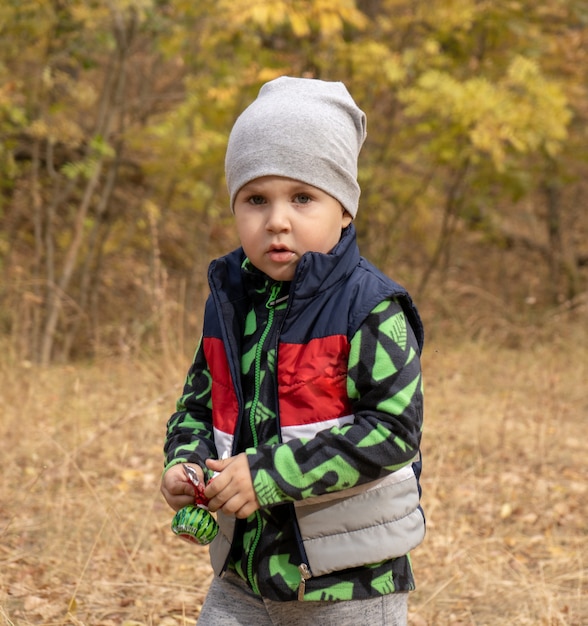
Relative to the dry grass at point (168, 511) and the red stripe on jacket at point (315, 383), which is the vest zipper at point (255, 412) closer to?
the red stripe on jacket at point (315, 383)

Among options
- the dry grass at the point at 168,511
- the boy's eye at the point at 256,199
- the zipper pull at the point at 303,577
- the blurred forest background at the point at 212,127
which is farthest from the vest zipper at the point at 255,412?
the blurred forest background at the point at 212,127

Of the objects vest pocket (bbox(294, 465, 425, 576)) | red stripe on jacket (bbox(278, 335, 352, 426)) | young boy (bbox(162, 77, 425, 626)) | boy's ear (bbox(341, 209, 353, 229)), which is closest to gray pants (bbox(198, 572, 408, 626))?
young boy (bbox(162, 77, 425, 626))

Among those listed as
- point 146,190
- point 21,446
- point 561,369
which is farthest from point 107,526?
point 146,190

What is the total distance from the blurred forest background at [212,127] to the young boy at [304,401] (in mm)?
3859

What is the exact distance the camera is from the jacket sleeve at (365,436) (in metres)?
1.68

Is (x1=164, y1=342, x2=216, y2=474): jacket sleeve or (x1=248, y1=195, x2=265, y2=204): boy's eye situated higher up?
(x1=248, y1=195, x2=265, y2=204): boy's eye

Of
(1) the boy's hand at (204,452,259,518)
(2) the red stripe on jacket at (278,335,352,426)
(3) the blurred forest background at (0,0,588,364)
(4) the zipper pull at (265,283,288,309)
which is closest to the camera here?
(1) the boy's hand at (204,452,259,518)

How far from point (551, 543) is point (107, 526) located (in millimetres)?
2054

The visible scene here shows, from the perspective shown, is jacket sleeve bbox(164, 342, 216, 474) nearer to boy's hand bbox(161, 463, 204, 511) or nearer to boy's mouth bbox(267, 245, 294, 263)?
boy's hand bbox(161, 463, 204, 511)

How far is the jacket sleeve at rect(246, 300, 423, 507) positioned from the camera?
1676mm

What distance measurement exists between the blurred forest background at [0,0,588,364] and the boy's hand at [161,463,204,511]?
12.8ft

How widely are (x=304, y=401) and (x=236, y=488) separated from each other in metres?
0.23

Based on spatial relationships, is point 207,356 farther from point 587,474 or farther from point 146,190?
point 146,190

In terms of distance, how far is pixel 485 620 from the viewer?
124 inches
